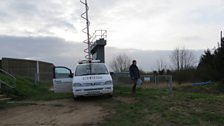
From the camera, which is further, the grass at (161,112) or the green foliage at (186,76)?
the green foliage at (186,76)

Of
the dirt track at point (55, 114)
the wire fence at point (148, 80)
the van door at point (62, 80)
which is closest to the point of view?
the dirt track at point (55, 114)

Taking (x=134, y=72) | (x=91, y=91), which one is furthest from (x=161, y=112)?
(x=134, y=72)

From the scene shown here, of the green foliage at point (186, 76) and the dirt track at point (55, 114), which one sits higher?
the green foliage at point (186, 76)

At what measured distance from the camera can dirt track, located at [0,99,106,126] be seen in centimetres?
1335

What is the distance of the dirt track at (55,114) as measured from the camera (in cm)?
1335

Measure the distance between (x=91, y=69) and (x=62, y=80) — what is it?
251 centimetres

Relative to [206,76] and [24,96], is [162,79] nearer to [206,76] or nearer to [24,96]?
[24,96]

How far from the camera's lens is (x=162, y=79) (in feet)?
75.0

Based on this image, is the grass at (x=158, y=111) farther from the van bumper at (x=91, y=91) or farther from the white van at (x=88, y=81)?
the white van at (x=88, y=81)

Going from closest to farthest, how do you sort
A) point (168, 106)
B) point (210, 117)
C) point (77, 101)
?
point (210, 117), point (168, 106), point (77, 101)

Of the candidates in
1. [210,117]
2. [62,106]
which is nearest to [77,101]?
[62,106]

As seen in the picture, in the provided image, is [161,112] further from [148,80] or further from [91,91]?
[148,80]

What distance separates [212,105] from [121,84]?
392 inches

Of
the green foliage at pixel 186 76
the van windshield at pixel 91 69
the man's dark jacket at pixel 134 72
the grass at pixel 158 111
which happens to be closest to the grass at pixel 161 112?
the grass at pixel 158 111
